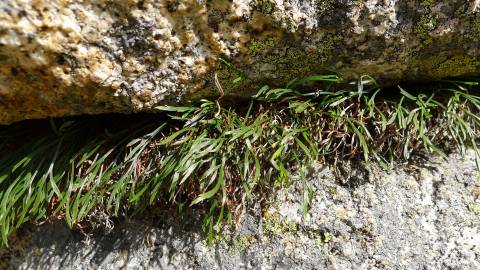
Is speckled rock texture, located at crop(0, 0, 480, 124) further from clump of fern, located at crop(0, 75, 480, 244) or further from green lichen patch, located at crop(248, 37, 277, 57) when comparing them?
clump of fern, located at crop(0, 75, 480, 244)

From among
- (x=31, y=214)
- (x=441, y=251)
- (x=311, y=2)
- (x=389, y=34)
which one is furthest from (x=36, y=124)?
(x=441, y=251)

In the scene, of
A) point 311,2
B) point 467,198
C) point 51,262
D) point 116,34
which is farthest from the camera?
point 51,262

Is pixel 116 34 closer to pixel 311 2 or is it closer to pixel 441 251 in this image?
pixel 311 2

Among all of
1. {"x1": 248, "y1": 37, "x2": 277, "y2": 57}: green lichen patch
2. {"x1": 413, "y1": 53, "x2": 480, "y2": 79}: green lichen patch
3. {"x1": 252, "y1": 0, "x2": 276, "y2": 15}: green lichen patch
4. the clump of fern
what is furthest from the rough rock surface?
{"x1": 252, "y1": 0, "x2": 276, "y2": 15}: green lichen patch

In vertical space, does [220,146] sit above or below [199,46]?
below

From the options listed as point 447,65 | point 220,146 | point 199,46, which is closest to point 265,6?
point 199,46

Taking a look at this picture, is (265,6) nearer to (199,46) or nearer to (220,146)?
(199,46)
